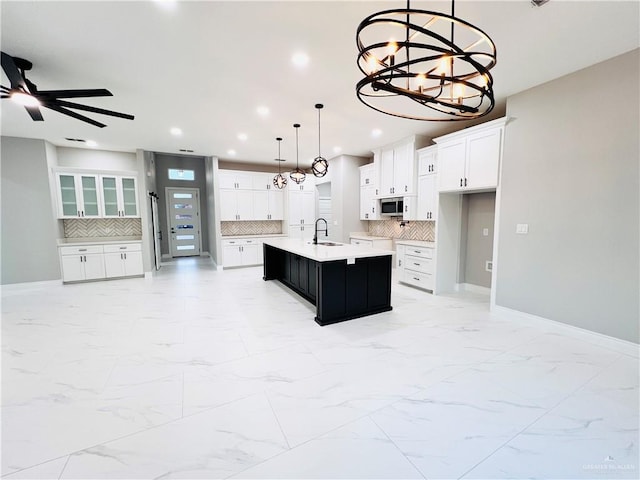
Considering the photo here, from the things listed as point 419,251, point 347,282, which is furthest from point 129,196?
point 419,251

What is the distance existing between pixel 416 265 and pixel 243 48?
4.26 metres

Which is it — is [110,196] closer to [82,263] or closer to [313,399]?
[82,263]

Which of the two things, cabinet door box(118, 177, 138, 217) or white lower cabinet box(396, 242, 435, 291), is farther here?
cabinet door box(118, 177, 138, 217)

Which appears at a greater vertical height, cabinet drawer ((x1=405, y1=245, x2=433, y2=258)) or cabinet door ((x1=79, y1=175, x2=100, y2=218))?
cabinet door ((x1=79, y1=175, x2=100, y2=218))

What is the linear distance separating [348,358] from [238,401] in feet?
3.47

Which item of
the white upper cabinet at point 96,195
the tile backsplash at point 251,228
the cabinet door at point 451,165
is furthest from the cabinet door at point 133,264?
the cabinet door at point 451,165

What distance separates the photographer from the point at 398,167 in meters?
5.55

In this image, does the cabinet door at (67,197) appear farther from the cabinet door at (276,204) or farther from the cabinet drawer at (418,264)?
the cabinet drawer at (418,264)

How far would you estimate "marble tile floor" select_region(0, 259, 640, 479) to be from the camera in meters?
1.54

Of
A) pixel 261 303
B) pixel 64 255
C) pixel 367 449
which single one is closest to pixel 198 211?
pixel 64 255

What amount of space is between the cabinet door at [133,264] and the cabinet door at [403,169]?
19.3ft

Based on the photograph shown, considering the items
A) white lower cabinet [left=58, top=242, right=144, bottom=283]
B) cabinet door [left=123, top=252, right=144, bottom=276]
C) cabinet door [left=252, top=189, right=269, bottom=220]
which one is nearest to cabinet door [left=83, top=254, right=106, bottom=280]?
white lower cabinet [left=58, top=242, right=144, bottom=283]

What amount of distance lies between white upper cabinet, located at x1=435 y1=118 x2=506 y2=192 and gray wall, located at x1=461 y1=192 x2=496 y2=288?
0.78 metres

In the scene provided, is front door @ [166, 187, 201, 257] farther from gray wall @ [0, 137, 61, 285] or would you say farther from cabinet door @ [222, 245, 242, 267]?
gray wall @ [0, 137, 61, 285]
